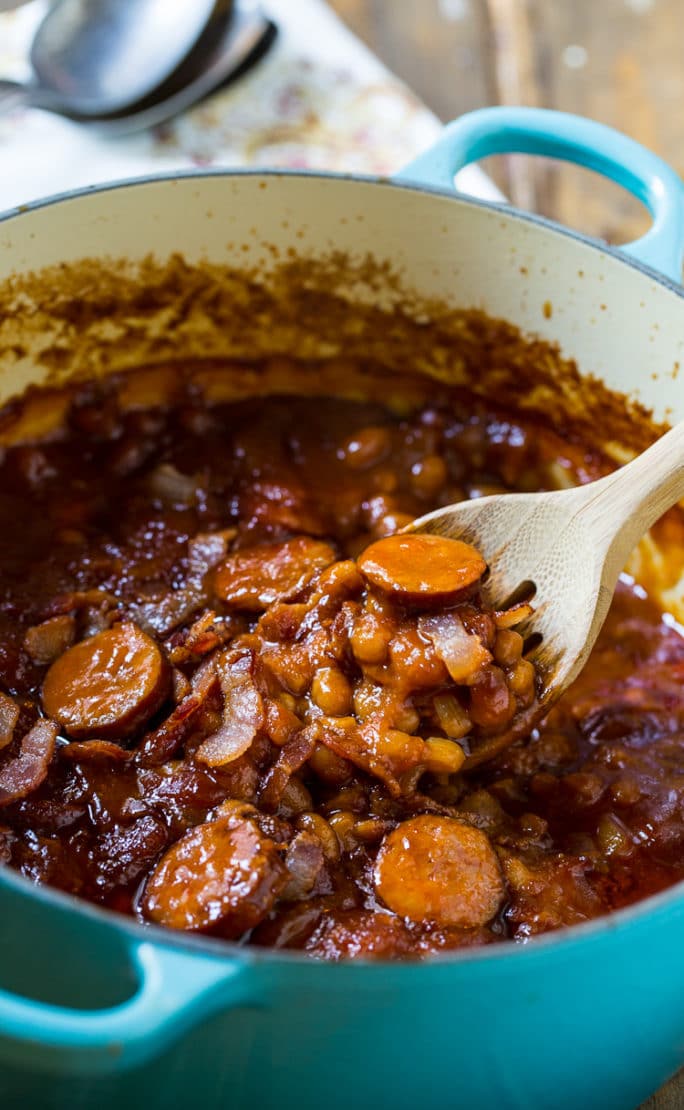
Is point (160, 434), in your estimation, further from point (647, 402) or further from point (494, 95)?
point (494, 95)

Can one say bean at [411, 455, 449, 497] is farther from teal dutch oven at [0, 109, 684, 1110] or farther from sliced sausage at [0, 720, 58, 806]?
teal dutch oven at [0, 109, 684, 1110]

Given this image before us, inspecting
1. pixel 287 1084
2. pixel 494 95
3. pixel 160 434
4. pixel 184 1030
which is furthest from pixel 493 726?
pixel 494 95

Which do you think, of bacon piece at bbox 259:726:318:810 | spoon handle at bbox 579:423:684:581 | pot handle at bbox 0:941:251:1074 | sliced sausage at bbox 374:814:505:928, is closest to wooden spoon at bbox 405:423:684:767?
spoon handle at bbox 579:423:684:581

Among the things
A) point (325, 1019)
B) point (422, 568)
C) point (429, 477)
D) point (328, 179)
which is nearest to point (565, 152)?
point (328, 179)

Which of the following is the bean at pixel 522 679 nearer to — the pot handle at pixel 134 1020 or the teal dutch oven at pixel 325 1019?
the teal dutch oven at pixel 325 1019

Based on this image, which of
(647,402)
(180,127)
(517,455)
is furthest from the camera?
(180,127)

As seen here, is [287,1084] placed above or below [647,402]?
below

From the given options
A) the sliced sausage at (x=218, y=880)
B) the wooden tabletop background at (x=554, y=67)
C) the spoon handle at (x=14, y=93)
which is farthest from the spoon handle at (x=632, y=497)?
the spoon handle at (x=14, y=93)
